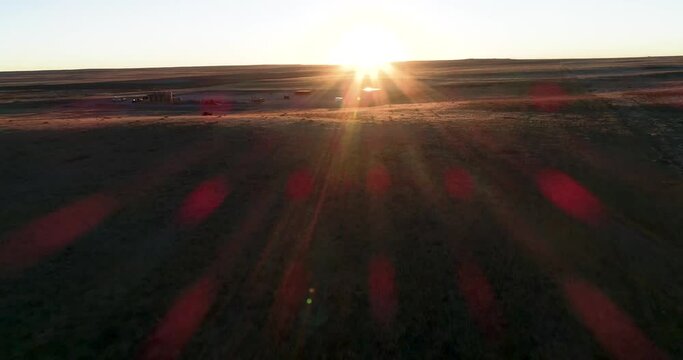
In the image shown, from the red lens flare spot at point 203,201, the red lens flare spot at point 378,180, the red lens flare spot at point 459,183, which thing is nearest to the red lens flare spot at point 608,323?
the red lens flare spot at point 459,183

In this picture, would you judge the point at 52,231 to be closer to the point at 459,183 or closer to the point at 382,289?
the point at 382,289

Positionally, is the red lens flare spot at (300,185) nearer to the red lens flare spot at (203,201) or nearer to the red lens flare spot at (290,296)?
the red lens flare spot at (203,201)

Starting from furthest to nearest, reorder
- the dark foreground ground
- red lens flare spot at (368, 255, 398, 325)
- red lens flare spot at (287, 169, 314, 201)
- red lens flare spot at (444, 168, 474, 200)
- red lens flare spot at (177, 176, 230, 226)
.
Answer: red lens flare spot at (287, 169, 314, 201), red lens flare spot at (444, 168, 474, 200), red lens flare spot at (177, 176, 230, 226), red lens flare spot at (368, 255, 398, 325), the dark foreground ground

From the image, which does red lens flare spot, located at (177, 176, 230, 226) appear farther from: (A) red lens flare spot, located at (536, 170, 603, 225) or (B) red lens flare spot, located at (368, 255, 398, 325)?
(A) red lens flare spot, located at (536, 170, 603, 225)

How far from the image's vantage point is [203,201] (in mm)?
21328

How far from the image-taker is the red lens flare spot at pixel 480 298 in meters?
14.7

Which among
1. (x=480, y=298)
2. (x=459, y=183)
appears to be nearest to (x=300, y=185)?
(x=459, y=183)

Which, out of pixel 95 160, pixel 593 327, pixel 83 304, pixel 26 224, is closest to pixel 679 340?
pixel 593 327

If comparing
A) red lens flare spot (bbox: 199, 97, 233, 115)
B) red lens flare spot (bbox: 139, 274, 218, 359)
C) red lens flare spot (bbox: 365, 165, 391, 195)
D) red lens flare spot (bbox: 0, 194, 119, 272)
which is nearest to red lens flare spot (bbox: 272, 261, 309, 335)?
red lens flare spot (bbox: 139, 274, 218, 359)

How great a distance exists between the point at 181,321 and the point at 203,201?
7.12 meters

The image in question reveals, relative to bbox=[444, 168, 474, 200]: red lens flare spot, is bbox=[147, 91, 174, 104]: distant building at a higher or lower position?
higher

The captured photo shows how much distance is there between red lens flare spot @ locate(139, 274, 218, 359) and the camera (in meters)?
14.0

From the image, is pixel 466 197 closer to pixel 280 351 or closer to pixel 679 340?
pixel 679 340

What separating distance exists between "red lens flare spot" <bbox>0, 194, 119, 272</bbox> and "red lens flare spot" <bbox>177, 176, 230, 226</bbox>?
2.60 meters
